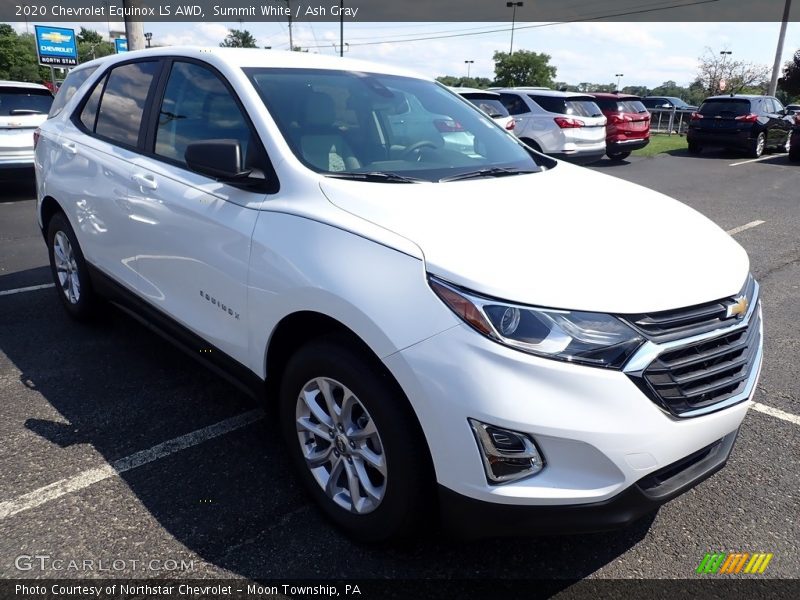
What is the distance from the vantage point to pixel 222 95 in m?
2.98

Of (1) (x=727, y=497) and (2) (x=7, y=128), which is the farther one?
(2) (x=7, y=128)

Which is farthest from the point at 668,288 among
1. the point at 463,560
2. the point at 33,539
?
the point at 33,539

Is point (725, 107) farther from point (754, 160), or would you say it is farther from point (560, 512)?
point (560, 512)

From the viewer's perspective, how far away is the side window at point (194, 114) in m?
2.91

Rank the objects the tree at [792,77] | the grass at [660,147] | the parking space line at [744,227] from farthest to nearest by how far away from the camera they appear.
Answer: the tree at [792,77]
the grass at [660,147]
the parking space line at [744,227]

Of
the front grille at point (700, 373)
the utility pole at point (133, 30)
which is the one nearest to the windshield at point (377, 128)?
the front grille at point (700, 373)

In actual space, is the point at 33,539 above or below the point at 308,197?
below

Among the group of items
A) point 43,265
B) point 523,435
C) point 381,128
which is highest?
point 381,128

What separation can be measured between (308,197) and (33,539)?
1699mm

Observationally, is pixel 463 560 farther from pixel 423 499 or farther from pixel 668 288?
pixel 668 288

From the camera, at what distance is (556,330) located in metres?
1.92

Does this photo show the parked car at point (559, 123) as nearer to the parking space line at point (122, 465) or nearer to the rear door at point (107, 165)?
the rear door at point (107, 165)

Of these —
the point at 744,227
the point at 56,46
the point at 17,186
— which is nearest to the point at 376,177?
the point at 744,227

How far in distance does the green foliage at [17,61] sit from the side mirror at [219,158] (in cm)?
6033
